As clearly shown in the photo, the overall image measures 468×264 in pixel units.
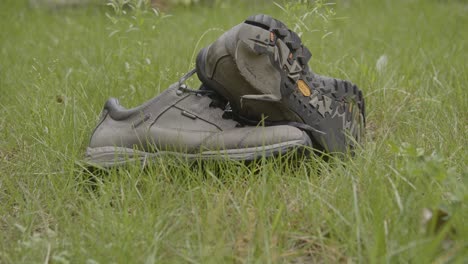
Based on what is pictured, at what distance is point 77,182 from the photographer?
1.71 m

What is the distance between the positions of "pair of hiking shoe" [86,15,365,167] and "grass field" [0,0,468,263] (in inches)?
2.6

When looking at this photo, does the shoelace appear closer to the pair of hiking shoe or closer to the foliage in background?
the pair of hiking shoe

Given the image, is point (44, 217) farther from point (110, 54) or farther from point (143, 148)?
point (110, 54)

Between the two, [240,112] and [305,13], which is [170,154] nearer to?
[240,112]

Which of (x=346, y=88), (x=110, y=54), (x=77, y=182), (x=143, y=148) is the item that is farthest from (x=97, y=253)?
(x=110, y=54)

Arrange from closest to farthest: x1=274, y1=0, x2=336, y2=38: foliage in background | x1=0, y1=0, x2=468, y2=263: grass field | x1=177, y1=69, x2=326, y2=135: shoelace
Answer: x1=0, y1=0, x2=468, y2=263: grass field
x1=177, y1=69, x2=326, y2=135: shoelace
x1=274, y1=0, x2=336, y2=38: foliage in background

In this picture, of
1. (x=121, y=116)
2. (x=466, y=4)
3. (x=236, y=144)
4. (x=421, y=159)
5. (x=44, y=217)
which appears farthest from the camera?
(x=466, y=4)

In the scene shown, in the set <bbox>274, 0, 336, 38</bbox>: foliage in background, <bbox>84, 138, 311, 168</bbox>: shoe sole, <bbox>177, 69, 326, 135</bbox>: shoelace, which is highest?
<bbox>274, 0, 336, 38</bbox>: foliage in background

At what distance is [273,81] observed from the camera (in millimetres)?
1792

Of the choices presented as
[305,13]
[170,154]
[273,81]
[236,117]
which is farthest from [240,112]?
[305,13]

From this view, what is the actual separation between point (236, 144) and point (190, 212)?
35cm

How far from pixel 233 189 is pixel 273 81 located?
1.23ft

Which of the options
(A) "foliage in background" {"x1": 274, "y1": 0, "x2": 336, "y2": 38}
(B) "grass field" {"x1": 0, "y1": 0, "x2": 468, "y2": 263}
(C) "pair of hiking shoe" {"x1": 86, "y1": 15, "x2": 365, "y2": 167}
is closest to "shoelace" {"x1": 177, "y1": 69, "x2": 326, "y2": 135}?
(C) "pair of hiking shoe" {"x1": 86, "y1": 15, "x2": 365, "y2": 167}

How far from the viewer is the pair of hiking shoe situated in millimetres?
1752
